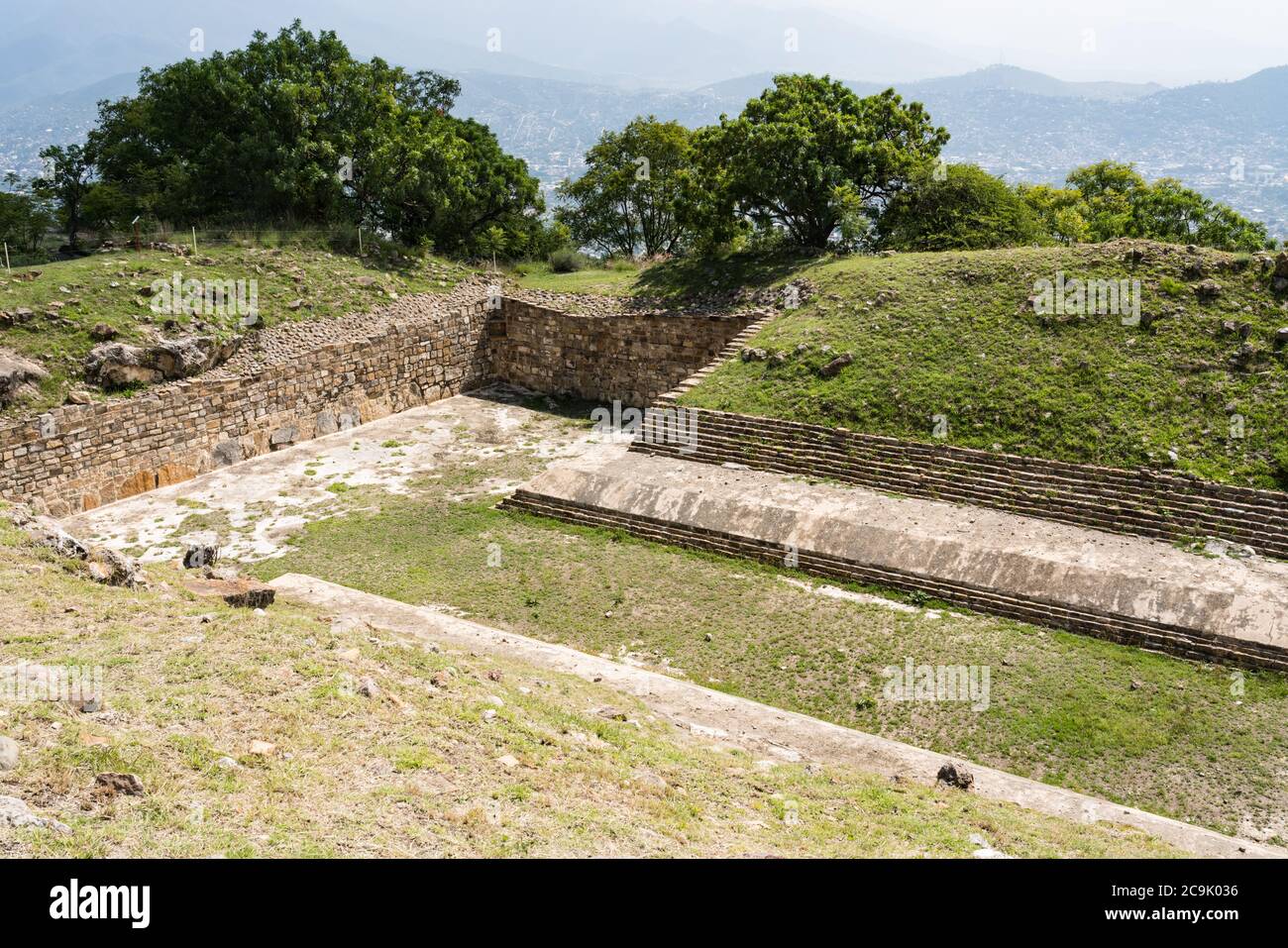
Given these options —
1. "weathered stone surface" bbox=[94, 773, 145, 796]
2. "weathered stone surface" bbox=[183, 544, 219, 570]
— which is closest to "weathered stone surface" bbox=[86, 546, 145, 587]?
"weathered stone surface" bbox=[183, 544, 219, 570]

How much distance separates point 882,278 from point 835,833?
46.3ft

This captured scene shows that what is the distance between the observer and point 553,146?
157500 mm

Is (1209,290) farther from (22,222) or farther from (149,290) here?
(22,222)

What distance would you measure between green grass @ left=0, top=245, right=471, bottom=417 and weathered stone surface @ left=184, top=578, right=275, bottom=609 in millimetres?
6211

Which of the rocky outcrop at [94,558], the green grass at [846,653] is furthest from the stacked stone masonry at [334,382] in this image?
the rocky outcrop at [94,558]

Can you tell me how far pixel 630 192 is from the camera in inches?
1236

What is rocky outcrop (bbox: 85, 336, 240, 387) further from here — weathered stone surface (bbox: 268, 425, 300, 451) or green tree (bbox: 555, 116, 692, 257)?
green tree (bbox: 555, 116, 692, 257)

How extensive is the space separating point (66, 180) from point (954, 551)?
2413 cm

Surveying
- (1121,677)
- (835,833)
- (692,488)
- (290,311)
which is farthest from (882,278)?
(835,833)

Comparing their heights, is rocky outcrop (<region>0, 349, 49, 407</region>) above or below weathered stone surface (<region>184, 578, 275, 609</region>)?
above

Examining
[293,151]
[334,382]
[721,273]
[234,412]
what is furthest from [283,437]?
[721,273]

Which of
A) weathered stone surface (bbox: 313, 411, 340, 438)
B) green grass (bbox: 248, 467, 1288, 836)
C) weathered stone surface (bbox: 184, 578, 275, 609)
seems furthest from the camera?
weathered stone surface (bbox: 313, 411, 340, 438)

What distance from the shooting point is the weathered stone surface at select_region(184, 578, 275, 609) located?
10.4 metres

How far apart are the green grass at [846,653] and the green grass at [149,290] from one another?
528 centimetres
